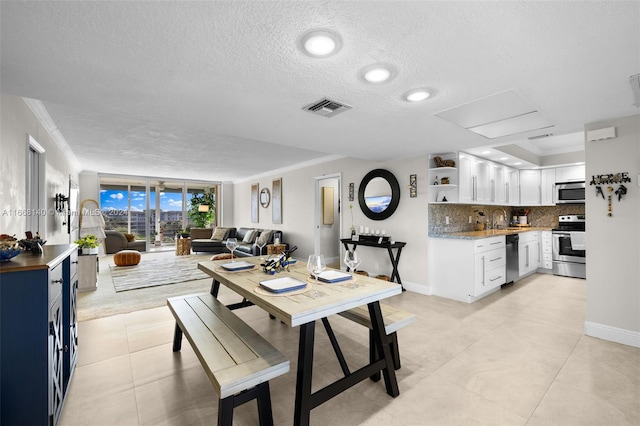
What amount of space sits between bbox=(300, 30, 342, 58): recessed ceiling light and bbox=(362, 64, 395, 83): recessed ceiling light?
31cm

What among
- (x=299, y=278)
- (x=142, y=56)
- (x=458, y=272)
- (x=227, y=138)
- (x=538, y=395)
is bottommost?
(x=538, y=395)

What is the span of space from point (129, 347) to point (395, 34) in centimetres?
328

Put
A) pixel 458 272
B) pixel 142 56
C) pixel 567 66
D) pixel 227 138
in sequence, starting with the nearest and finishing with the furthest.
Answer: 1. pixel 142 56
2. pixel 567 66
3. pixel 458 272
4. pixel 227 138

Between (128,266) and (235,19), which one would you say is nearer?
(235,19)

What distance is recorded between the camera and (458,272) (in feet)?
13.4

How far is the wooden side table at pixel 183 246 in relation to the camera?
8.14m

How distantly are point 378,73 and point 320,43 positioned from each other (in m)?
0.50

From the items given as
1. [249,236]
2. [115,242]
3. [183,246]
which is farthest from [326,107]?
[115,242]

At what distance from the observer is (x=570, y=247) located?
523 cm

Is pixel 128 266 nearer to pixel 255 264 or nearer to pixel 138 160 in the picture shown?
pixel 138 160

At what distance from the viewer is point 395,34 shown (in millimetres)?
1431

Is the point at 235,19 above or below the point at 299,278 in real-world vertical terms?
above

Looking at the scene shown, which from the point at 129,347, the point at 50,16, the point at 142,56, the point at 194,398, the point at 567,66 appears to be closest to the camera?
the point at 50,16

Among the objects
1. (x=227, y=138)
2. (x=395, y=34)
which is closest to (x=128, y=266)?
(x=227, y=138)
